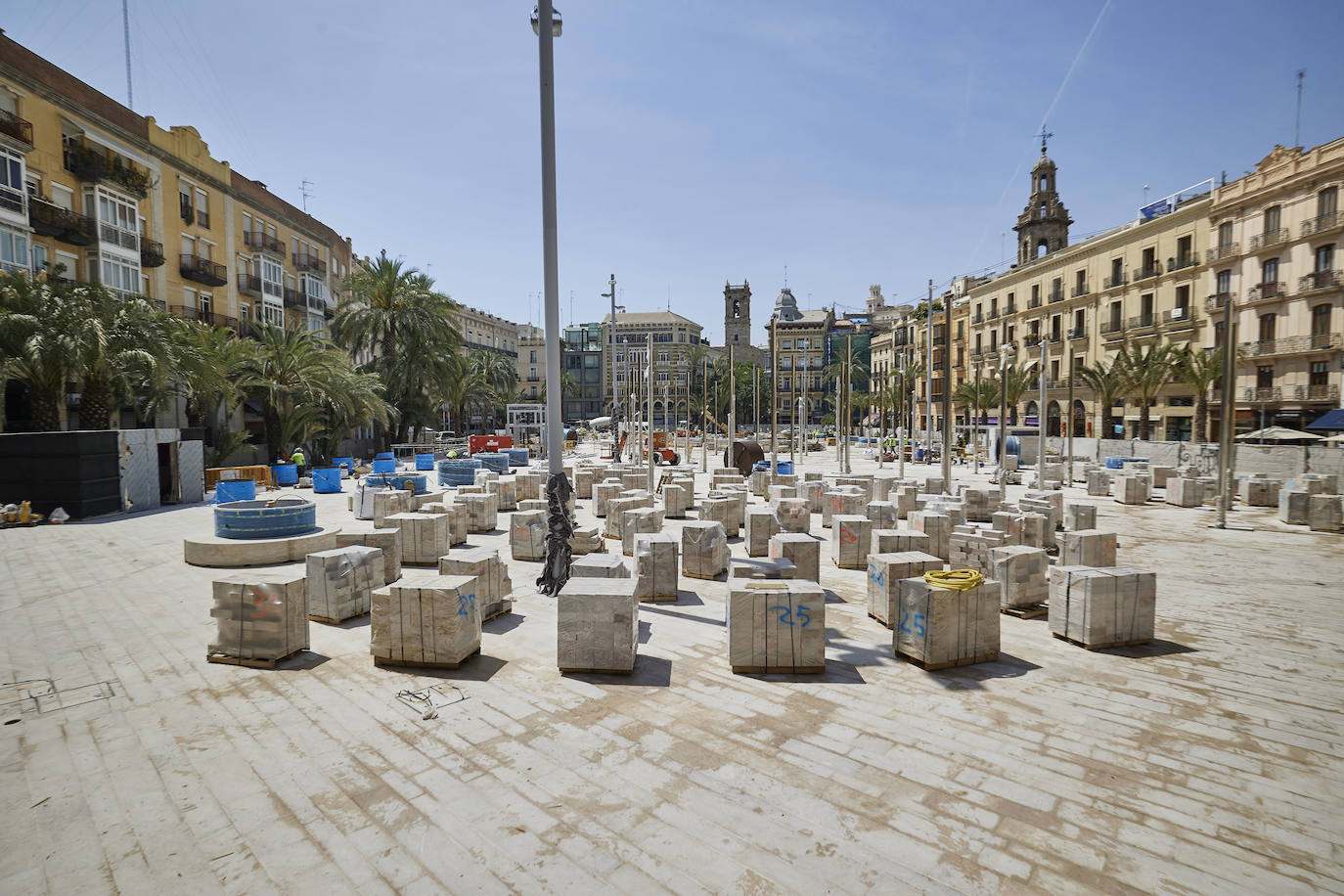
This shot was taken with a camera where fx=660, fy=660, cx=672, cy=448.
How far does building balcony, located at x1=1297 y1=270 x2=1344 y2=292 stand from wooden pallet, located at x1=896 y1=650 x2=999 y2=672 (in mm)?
41366

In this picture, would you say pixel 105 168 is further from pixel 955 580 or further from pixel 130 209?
pixel 955 580

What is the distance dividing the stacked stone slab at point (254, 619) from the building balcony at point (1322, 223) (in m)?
46.9

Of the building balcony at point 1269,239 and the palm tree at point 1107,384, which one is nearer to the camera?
the building balcony at point 1269,239

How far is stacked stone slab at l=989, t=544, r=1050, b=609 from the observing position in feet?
30.0

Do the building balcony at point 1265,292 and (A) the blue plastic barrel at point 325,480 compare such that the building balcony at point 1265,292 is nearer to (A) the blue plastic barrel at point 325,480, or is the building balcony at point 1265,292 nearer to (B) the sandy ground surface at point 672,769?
(B) the sandy ground surface at point 672,769

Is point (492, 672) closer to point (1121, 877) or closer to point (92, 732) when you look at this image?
point (92, 732)

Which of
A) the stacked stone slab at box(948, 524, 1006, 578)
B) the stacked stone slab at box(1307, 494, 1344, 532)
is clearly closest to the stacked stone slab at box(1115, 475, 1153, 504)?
the stacked stone slab at box(1307, 494, 1344, 532)

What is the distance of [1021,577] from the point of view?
30.1 feet

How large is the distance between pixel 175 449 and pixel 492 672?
19009 millimetres

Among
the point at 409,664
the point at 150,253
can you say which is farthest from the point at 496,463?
the point at 409,664

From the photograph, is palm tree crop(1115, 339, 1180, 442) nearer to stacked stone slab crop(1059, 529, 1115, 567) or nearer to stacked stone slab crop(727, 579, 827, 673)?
stacked stone slab crop(1059, 529, 1115, 567)

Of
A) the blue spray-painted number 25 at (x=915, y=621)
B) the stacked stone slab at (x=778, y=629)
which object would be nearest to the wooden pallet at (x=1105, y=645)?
the blue spray-painted number 25 at (x=915, y=621)

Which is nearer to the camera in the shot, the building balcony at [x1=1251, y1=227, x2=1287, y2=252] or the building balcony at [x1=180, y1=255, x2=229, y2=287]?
the building balcony at [x1=180, y1=255, x2=229, y2=287]

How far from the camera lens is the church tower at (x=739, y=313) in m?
118
